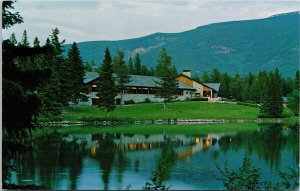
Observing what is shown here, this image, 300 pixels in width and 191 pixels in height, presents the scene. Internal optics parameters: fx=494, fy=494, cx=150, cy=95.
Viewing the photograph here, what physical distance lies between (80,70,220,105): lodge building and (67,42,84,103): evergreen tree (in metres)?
3.37

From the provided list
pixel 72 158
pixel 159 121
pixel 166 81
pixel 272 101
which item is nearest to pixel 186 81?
pixel 166 81

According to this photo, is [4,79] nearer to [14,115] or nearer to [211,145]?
[14,115]

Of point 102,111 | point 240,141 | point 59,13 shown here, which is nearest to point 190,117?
point 102,111

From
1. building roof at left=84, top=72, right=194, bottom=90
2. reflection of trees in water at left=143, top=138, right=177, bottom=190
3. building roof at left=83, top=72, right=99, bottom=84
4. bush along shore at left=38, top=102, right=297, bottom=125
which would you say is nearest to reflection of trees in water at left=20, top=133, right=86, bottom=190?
reflection of trees in water at left=143, top=138, right=177, bottom=190

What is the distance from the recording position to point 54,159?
19094 millimetres

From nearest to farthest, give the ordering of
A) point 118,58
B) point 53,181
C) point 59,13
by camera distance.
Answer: point 59,13, point 53,181, point 118,58

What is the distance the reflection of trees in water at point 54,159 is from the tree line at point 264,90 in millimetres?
18520

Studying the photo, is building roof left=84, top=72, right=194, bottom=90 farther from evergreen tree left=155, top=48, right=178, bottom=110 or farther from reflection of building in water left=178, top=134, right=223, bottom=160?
reflection of building in water left=178, top=134, right=223, bottom=160

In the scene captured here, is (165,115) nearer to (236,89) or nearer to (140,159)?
(140,159)

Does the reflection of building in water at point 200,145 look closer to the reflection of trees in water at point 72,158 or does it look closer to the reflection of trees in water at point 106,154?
the reflection of trees in water at point 106,154

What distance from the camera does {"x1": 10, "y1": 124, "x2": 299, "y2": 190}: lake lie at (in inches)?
571

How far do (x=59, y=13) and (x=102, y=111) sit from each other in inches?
1362

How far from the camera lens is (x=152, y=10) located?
11086 mm

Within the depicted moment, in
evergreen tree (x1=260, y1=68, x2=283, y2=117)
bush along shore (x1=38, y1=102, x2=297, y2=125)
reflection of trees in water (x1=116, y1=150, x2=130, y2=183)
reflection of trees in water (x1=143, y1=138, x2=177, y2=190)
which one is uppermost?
evergreen tree (x1=260, y1=68, x2=283, y2=117)
